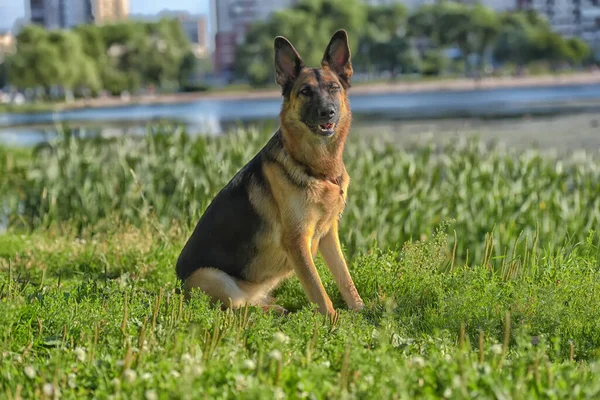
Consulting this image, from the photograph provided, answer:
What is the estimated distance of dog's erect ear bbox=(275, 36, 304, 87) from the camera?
5266mm

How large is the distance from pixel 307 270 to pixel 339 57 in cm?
139

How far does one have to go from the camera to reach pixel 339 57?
5.38 m

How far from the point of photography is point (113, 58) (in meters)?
99.2

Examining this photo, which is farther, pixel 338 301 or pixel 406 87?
pixel 406 87

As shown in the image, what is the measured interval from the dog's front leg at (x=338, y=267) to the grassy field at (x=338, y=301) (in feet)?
0.38

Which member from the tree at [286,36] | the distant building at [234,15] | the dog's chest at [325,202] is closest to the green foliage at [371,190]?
the dog's chest at [325,202]

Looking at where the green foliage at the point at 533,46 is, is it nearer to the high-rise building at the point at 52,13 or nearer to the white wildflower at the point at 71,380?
the high-rise building at the point at 52,13

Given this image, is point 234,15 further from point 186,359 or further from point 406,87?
point 186,359

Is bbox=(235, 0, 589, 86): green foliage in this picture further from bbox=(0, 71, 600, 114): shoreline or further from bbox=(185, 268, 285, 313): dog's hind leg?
bbox=(185, 268, 285, 313): dog's hind leg

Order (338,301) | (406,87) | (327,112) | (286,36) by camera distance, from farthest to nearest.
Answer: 1. (286,36)
2. (406,87)
3. (338,301)
4. (327,112)

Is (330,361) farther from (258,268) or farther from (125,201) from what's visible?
(125,201)

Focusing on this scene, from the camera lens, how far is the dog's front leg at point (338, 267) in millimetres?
5391

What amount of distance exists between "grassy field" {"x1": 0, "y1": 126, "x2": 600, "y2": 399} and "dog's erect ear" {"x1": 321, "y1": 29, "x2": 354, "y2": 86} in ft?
4.01

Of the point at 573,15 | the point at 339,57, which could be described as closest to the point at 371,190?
the point at 339,57
